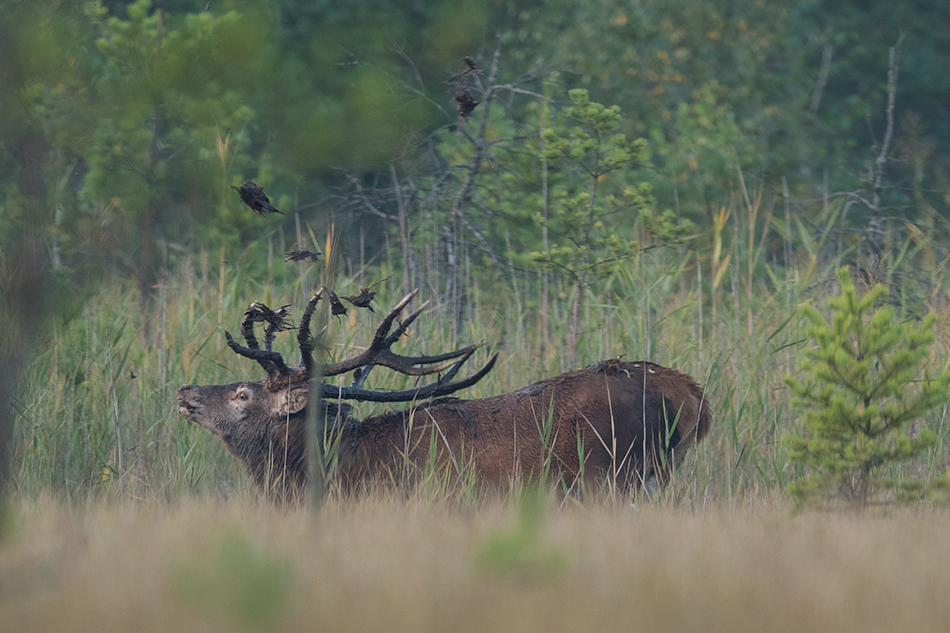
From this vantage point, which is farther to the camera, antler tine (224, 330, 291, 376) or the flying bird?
antler tine (224, 330, 291, 376)

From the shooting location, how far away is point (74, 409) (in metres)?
4.88

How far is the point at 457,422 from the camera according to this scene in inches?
164

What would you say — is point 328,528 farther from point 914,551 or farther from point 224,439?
point 224,439

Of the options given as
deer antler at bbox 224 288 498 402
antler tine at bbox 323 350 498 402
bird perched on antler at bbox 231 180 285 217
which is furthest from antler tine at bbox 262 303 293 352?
bird perched on antler at bbox 231 180 285 217

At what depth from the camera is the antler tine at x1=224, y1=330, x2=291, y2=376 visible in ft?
13.7

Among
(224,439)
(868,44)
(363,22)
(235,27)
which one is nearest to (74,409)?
(224,439)

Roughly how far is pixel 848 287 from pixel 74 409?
3.54 metres

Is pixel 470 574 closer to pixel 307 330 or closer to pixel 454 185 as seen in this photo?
pixel 307 330

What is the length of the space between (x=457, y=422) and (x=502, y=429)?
191mm

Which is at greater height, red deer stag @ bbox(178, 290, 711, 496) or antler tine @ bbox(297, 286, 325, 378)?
antler tine @ bbox(297, 286, 325, 378)

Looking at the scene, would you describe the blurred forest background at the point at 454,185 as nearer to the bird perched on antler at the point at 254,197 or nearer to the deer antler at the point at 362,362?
the bird perched on antler at the point at 254,197

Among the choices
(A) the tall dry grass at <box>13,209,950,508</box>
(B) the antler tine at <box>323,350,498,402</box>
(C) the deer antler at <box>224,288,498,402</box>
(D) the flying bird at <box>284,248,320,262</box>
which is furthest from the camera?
(A) the tall dry grass at <box>13,209,950,508</box>

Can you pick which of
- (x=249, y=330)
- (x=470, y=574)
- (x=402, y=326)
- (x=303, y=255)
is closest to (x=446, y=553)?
(x=470, y=574)

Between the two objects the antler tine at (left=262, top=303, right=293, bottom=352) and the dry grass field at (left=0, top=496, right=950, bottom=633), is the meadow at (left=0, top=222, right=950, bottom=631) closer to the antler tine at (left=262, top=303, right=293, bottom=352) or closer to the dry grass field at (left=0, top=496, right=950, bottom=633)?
the dry grass field at (left=0, top=496, right=950, bottom=633)
